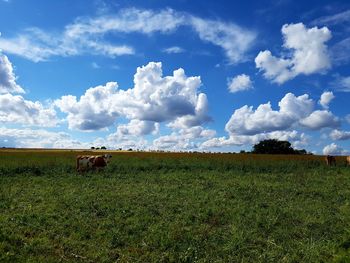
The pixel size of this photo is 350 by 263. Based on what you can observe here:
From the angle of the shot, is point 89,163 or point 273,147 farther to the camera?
point 273,147

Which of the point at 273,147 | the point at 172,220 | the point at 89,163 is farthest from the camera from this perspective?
the point at 273,147

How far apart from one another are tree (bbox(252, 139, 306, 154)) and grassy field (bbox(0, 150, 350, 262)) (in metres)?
59.8

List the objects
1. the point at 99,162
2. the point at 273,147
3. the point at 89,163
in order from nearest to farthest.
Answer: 1. the point at 89,163
2. the point at 99,162
3. the point at 273,147

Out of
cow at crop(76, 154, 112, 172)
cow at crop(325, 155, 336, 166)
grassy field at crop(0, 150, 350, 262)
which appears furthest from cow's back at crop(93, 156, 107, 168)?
cow at crop(325, 155, 336, 166)

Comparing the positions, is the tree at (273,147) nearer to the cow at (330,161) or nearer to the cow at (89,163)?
Result: the cow at (330,161)

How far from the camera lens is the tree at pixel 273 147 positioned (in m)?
85.0

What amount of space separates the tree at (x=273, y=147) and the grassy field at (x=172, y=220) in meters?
59.8

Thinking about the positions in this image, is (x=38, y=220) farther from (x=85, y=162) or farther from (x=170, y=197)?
(x=85, y=162)

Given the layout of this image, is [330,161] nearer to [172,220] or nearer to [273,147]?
[172,220]

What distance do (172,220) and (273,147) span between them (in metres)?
73.6

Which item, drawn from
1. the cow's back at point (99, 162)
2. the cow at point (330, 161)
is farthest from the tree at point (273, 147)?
the cow's back at point (99, 162)

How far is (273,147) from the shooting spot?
282ft

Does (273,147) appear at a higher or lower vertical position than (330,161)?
higher

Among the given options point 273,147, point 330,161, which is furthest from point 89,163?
point 273,147
